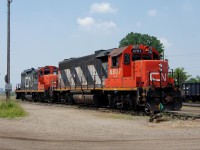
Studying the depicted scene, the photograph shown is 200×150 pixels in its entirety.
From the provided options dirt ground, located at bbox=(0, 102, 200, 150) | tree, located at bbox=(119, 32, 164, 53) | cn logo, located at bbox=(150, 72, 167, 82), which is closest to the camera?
dirt ground, located at bbox=(0, 102, 200, 150)

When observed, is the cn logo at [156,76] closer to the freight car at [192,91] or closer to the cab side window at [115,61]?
the cab side window at [115,61]

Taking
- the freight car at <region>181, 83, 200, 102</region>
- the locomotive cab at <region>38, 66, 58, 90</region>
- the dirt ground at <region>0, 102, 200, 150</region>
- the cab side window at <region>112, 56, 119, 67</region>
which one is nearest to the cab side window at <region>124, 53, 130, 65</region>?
the cab side window at <region>112, 56, 119, 67</region>

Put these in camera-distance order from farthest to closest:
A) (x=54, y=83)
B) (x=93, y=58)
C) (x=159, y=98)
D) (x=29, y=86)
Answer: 1. (x=29, y=86)
2. (x=54, y=83)
3. (x=93, y=58)
4. (x=159, y=98)

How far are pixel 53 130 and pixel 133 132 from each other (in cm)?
285

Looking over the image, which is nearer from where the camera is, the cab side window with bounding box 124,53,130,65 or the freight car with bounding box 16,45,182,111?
the freight car with bounding box 16,45,182,111

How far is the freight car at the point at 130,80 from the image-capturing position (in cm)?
2005

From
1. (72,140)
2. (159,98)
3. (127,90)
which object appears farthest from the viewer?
(127,90)

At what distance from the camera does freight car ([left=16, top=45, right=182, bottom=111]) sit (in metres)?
20.0

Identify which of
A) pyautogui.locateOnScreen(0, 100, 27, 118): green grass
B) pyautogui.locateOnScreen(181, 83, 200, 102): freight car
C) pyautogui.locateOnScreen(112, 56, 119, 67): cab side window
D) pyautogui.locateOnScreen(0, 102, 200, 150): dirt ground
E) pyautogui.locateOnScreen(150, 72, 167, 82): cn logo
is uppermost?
pyautogui.locateOnScreen(112, 56, 119, 67): cab side window

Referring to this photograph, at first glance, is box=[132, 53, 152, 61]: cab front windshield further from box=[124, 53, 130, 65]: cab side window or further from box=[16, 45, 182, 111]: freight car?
box=[124, 53, 130, 65]: cab side window

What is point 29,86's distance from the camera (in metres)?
46.3

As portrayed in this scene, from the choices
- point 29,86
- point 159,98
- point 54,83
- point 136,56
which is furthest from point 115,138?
point 29,86

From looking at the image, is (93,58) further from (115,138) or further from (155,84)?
(115,138)

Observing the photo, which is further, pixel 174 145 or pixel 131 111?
pixel 131 111
